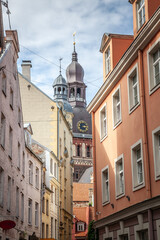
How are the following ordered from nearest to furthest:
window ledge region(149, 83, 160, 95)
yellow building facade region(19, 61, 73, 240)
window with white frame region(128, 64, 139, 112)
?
window ledge region(149, 83, 160, 95)
window with white frame region(128, 64, 139, 112)
yellow building facade region(19, 61, 73, 240)

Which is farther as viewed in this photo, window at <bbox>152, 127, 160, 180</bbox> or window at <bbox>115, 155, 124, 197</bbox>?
window at <bbox>115, 155, 124, 197</bbox>

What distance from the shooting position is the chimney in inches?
1686

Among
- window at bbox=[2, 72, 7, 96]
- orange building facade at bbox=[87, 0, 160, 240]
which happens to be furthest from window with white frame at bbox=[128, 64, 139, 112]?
window at bbox=[2, 72, 7, 96]

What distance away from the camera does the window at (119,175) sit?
1922cm

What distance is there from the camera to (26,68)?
4328 centimetres

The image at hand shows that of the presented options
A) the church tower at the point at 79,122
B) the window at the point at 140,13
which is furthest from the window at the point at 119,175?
the church tower at the point at 79,122

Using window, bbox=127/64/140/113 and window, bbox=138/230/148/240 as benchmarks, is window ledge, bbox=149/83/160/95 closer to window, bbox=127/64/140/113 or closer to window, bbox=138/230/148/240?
window, bbox=127/64/140/113

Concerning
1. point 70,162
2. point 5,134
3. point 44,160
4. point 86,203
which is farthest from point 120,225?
point 86,203

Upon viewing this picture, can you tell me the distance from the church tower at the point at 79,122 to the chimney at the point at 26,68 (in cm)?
6777

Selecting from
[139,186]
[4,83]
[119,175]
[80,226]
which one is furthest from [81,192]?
[139,186]

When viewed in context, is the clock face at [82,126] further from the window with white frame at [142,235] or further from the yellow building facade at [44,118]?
the window with white frame at [142,235]

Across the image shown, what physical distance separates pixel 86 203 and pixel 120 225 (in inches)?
2460

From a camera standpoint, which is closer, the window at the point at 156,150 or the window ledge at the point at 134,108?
the window at the point at 156,150

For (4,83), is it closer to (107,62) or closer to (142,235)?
(107,62)
